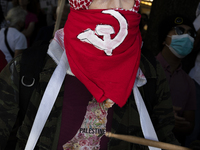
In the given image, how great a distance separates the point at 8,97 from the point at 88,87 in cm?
53

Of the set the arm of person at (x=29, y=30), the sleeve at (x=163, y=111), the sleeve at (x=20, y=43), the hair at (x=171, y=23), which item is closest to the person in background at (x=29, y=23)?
the arm of person at (x=29, y=30)

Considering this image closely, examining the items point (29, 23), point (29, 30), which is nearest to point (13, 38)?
point (29, 30)

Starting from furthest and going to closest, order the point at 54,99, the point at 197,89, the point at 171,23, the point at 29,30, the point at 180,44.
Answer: the point at 29,30 → the point at 197,89 → the point at 171,23 → the point at 180,44 → the point at 54,99

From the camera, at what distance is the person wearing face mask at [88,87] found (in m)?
1.48

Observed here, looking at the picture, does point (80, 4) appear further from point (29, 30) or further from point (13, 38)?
point (29, 30)

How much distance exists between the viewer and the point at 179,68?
3.00 metres

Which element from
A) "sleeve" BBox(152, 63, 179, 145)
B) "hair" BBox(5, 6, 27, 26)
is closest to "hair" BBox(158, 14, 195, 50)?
"sleeve" BBox(152, 63, 179, 145)

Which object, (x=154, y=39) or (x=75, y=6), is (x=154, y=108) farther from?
(x=154, y=39)

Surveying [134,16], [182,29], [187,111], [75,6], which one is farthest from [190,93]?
[75,6]

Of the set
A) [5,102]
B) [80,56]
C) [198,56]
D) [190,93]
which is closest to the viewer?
[5,102]

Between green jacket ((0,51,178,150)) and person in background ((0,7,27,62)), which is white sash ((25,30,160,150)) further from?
person in background ((0,7,27,62))

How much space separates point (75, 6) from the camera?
1.55 m

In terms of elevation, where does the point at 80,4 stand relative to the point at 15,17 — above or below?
above

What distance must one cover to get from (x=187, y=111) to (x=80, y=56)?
2.00 meters
